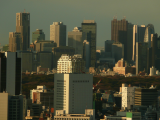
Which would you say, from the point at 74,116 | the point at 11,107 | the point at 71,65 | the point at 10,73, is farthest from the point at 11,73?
the point at 74,116

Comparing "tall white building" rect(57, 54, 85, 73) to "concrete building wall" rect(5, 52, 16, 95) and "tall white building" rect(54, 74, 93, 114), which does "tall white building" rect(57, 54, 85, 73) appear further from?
"concrete building wall" rect(5, 52, 16, 95)

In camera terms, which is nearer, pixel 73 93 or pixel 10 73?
pixel 73 93

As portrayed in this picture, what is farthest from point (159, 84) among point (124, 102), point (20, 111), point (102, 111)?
point (20, 111)

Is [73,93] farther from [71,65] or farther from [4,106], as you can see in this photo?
[4,106]

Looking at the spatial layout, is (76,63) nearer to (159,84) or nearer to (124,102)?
(124,102)

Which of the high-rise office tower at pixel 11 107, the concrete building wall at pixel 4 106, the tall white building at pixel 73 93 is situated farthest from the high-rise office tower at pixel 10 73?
the concrete building wall at pixel 4 106

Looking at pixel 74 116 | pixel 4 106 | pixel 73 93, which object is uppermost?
pixel 73 93

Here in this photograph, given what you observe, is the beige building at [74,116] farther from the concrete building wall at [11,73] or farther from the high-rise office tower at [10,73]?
the concrete building wall at [11,73]
